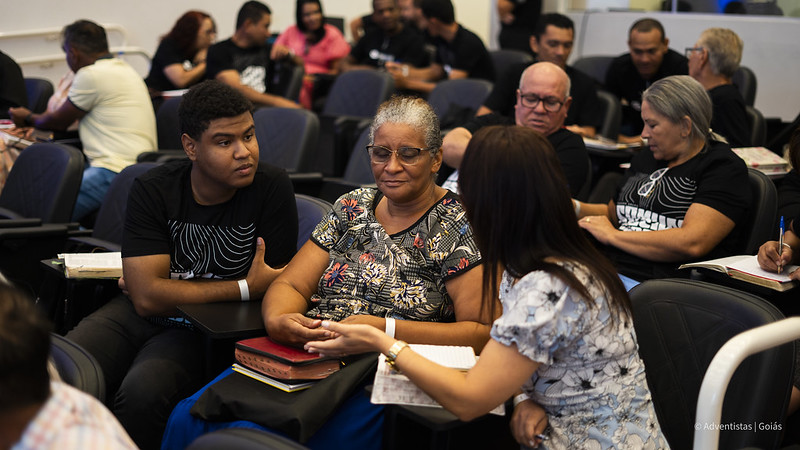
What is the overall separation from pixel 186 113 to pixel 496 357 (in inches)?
52.9

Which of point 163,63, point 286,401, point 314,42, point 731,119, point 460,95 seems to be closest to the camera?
point 286,401

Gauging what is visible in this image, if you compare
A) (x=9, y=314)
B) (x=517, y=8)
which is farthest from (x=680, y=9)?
(x=9, y=314)

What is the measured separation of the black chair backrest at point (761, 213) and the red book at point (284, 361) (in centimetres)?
158

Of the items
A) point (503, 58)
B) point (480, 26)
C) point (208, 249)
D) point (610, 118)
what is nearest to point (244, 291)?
point (208, 249)

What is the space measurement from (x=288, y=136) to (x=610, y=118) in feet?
5.86

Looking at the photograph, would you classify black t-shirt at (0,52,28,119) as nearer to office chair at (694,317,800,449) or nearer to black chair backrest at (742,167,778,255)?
black chair backrest at (742,167,778,255)

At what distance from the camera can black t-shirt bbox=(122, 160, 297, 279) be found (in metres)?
2.40

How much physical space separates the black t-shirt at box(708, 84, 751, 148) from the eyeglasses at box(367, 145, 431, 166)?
82.7 inches

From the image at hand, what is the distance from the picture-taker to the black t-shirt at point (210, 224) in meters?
2.40

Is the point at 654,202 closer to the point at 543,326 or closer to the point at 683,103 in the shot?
the point at 683,103

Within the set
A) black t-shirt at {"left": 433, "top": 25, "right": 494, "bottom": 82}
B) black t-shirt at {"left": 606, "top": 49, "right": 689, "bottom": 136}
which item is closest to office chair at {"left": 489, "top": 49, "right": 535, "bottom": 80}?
black t-shirt at {"left": 433, "top": 25, "right": 494, "bottom": 82}

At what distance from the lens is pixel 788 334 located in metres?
1.43

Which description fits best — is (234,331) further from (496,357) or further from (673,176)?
(673,176)

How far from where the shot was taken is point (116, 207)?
3.05 meters
